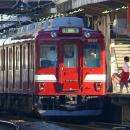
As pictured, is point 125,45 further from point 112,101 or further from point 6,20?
point 6,20

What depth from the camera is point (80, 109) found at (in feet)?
80.0

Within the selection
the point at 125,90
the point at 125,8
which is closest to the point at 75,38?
the point at 125,90

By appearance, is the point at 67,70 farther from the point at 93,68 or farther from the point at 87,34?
the point at 87,34

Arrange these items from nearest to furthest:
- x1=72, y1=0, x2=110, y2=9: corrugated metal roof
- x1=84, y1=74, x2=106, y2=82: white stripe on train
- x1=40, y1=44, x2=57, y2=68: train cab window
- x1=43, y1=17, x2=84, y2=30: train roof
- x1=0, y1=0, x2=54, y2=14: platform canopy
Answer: x1=40, y1=44, x2=57, y2=68: train cab window
x1=84, y1=74, x2=106, y2=82: white stripe on train
x1=43, y1=17, x2=84, y2=30: train roof
x1=72, y1=0, x2=110, y2=9: corrugated metal roof
x1=0, y1=0, x2=54, y2=14: platform canopy

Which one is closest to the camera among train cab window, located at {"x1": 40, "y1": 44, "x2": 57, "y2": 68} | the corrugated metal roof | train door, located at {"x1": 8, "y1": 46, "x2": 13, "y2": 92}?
train cab window, located at {"x1": 40, "y1": 44, "x2": 57, "y2": 68}

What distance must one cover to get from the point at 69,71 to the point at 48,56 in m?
A: 0.80

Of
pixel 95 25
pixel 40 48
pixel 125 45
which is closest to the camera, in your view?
pixel 40 48

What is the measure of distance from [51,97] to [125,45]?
10573 mm

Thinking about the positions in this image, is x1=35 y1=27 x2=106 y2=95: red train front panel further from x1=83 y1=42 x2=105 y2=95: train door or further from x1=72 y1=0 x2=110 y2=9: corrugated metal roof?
x1=72 y1=0 x2=110 y2=9: corrugated metal roof

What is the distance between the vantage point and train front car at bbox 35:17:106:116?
955 inches

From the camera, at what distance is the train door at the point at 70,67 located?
24.4m

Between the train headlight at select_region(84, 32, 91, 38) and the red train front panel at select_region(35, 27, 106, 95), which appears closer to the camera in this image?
the red train front panel at select_region(35, 27, 106, 95)

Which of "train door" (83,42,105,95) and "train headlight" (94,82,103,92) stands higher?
"train door" (83,42,105,95)

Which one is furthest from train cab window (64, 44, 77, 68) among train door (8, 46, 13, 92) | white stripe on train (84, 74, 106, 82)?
train door (8, 46, 13, 92)
